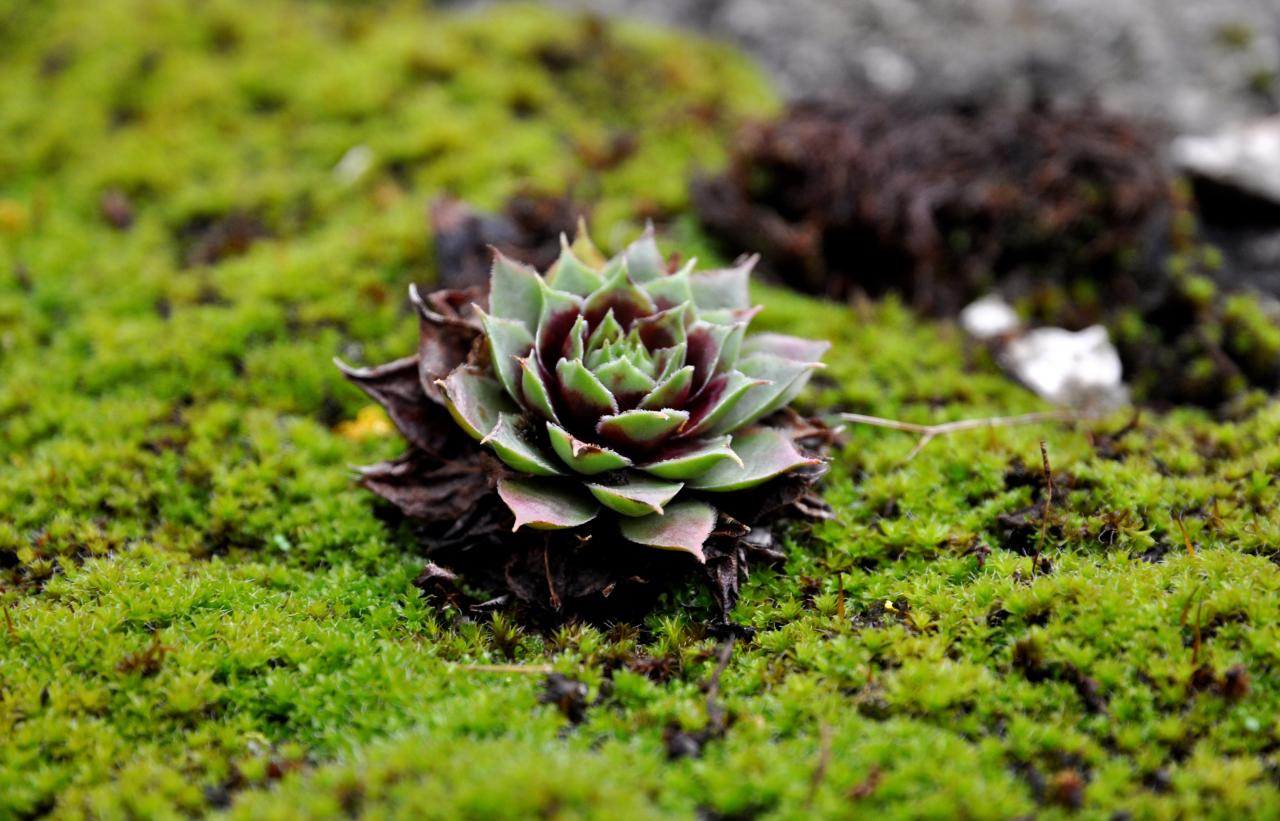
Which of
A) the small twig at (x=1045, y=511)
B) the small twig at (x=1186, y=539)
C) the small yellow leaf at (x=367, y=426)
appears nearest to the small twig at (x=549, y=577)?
the small yellow leaf at (x=367, y=426)

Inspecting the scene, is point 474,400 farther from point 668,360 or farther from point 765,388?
point 765,388

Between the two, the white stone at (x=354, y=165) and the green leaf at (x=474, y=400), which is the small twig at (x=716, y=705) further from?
the white stone at (x=354, y=165)

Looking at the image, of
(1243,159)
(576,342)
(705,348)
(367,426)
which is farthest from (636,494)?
(1243,159)

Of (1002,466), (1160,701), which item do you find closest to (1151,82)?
(1002,466)

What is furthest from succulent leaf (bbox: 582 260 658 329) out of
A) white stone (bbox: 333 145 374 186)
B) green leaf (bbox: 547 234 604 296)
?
→ white stone (bbox: 333 145 374 186)

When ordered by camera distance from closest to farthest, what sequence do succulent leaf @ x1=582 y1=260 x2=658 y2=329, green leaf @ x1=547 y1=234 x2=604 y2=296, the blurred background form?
succulent leaf @ x1=582 y1=260 x2=658 y2=329, green leaf @ x1=547 y1=234 x2=604 y2=296, the blurred background

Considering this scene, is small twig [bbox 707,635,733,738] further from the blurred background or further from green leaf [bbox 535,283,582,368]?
the blurred background

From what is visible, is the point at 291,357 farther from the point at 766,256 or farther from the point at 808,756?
the point at 808,756
